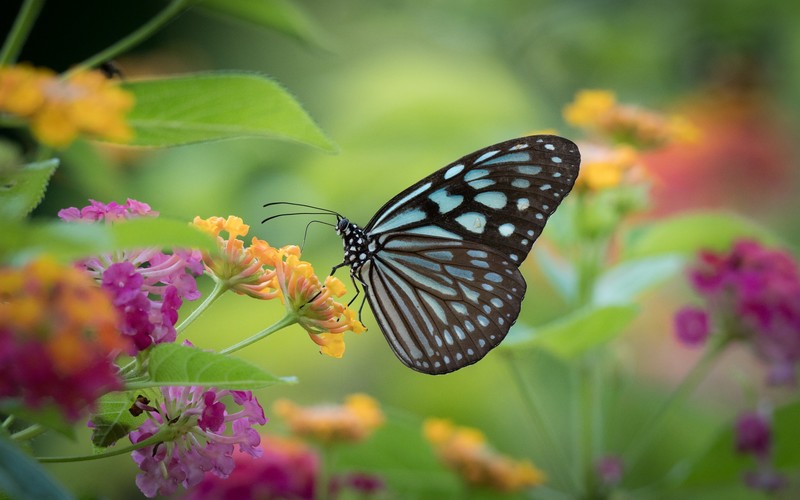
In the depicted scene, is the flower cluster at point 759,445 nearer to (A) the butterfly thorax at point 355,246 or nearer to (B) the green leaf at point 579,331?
(B) the green leaf at point 579,331

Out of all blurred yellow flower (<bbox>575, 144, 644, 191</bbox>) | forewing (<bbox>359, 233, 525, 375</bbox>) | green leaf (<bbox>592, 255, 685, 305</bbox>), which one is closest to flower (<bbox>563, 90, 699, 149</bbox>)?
blurred yellow flower (<bbox>575, 144, 644, 191</bbox>)

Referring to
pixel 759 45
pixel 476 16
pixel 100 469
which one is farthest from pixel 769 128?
pixel 100 469

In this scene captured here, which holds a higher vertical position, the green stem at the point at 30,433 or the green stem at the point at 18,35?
the green stem at the point at 18,35

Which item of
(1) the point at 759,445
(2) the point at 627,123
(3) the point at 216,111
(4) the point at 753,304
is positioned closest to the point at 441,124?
(2) the point at 627,123

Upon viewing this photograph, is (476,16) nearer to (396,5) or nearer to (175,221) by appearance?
(396,5)

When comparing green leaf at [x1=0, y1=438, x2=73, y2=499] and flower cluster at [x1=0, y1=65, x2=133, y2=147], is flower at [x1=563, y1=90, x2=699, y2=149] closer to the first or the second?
flower cluster at [x1=0, y1=65, x2=133, y2=147]

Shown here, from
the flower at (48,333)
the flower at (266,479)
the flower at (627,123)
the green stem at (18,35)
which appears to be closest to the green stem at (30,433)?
the flower at (48,333)
